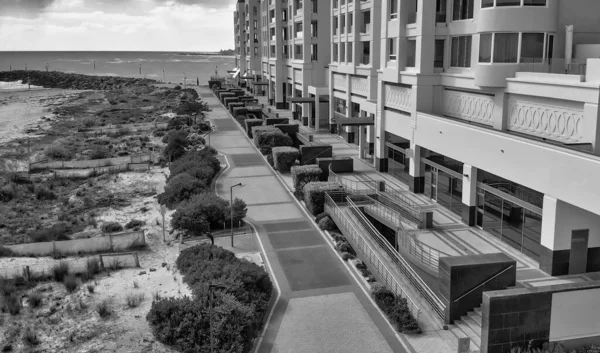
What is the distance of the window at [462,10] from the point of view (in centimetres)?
2978

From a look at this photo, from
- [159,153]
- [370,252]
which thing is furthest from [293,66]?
[370,252]

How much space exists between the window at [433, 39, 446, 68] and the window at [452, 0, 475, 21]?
1.68m

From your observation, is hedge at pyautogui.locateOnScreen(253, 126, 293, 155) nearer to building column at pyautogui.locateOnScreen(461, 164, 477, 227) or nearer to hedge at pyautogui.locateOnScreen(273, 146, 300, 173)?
hedge at pyautogui.locateOnScreen(273, 146, 300, 173)

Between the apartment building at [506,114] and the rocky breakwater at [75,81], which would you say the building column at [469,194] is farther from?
the rocky breakwater at [75,81]

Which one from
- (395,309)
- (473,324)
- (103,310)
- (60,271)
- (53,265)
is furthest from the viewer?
(53,265)

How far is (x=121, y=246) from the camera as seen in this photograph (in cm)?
2714

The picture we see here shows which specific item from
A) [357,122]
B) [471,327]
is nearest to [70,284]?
Result: [471,327]

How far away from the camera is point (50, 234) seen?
29.1 m

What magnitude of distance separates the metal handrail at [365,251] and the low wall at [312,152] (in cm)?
1181

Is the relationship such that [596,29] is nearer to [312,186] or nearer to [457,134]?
[457,134]

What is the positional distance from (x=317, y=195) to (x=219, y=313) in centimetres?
1481

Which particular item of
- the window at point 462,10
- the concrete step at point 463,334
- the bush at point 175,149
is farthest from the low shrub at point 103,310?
the bush at point 175,149

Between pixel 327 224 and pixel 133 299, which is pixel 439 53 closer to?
pixel 327 224

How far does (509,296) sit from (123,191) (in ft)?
98.2
